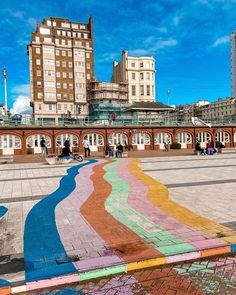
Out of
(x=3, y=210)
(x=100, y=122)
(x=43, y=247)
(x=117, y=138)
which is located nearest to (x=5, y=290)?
Result: (x=43, y=247)

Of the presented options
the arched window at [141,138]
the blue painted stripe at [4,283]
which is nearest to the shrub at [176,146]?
the arched window at [141,138]

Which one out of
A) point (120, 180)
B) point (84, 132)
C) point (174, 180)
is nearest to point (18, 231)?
point (120, 180)

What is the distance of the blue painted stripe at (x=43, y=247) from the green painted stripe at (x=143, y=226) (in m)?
1.52

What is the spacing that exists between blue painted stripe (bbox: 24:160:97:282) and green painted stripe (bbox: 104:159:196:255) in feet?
4.98

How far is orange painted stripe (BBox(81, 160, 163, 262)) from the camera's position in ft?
15.0

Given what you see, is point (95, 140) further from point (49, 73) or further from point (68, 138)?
point (49, 73)

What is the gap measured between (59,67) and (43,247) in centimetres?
7003

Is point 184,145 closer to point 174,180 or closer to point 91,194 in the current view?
point 174,180

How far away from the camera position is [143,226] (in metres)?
5.93

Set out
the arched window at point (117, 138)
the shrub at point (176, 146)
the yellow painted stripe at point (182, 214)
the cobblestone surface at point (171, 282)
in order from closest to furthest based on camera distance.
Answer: the cobblestone surface at point (171, 282) → the yellow painted stripe at point (182, 214) → the arched window at point (117, 138) → the shrub at point (176, 146)

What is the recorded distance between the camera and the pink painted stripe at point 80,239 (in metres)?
4.40

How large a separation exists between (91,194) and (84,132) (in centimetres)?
2822

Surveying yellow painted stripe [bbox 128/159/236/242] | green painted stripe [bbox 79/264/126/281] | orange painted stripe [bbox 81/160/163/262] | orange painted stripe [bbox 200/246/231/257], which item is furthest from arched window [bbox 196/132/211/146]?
green painted stripe [bbox 79/264/126/281]

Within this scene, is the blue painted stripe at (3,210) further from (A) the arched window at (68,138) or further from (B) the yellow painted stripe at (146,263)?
(A) the arched window at (68,138)
